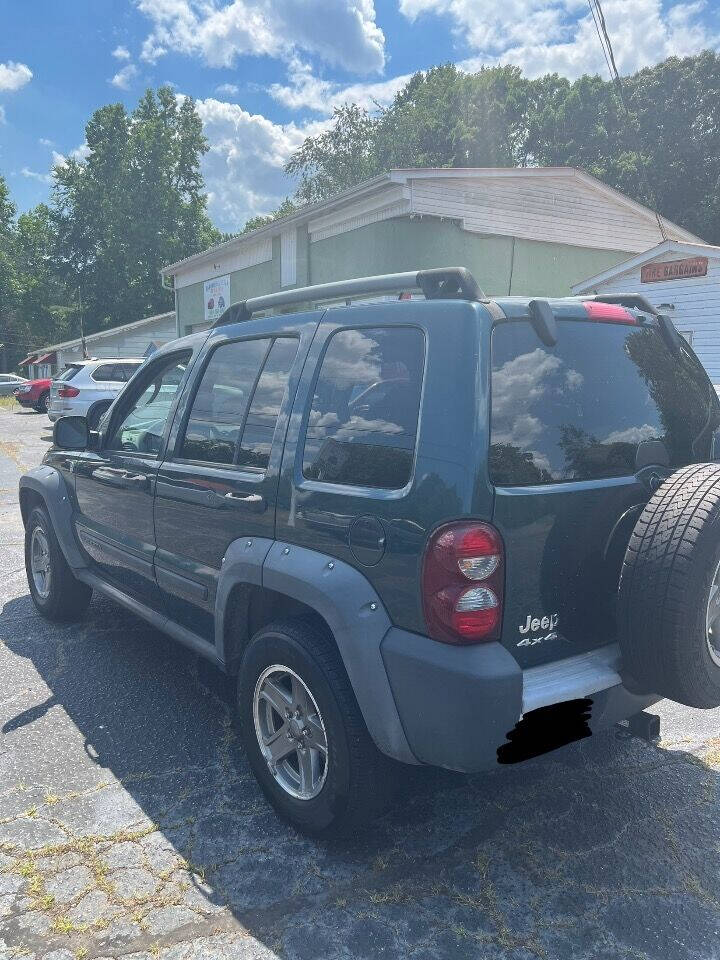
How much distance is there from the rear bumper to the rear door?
0.11 meters

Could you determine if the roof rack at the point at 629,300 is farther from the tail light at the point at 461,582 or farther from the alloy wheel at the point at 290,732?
the alloy wheel at the point at 290,732

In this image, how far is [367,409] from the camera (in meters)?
2.44

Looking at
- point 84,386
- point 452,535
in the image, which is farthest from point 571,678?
point 84,386

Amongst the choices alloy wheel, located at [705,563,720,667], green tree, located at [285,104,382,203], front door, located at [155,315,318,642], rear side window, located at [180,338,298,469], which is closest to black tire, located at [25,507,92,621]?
front door, located at [155,315,318,642]

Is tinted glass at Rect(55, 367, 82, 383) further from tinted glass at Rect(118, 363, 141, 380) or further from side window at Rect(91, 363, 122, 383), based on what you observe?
tinted glass at Rect(118, 363, 141, 380)

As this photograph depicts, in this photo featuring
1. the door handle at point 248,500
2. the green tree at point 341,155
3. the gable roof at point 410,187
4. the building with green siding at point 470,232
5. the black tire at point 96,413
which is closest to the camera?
the door handle at point 248,500

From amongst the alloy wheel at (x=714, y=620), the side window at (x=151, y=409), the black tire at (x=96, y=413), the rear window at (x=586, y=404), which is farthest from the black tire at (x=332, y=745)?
the black tire at (x=96, y=413)

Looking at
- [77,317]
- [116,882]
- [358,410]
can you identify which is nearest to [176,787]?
[116,882]

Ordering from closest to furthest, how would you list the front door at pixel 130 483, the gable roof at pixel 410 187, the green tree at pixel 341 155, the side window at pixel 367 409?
the side window at pixel 367 409 < the front door at pixel 130 483 < the gable roof at pixel 410 187 < the green tree at pixel 341 155

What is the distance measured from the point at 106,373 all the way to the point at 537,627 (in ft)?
49.1

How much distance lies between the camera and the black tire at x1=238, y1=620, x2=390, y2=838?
7.61 feet

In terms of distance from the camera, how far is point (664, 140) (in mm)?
37406

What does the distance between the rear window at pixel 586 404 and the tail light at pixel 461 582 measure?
200 mm

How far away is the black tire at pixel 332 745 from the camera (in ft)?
7.61
